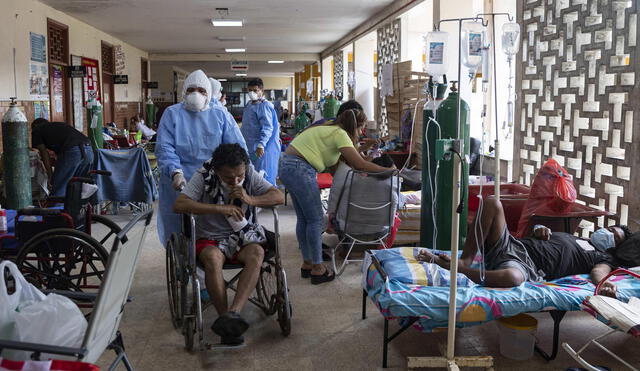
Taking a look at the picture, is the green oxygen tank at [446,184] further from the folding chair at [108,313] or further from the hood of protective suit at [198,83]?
the folding chair at [108,313]

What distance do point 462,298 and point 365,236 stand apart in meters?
1.73

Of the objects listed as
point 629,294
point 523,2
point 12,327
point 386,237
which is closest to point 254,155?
point 386,237

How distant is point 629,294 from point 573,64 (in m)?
2.09

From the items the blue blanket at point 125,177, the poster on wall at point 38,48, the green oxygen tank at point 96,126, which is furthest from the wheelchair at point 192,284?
the poster on wall at point 38,48

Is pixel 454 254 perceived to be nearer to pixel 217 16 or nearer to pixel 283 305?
pixel 283 305

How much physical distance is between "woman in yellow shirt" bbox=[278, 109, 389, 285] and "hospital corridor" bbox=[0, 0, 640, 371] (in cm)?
1

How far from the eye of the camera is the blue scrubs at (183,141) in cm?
425

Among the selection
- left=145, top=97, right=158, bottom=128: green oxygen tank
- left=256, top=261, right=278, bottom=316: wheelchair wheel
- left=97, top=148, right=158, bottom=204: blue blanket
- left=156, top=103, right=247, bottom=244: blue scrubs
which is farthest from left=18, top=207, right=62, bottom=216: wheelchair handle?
left=145, top=97, right=158, bottom=128: green oxygen tank

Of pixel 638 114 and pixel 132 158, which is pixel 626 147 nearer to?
pixel 638 114

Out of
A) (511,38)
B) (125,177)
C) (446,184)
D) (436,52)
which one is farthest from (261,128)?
(511,38)

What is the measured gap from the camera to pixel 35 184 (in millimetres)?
6184

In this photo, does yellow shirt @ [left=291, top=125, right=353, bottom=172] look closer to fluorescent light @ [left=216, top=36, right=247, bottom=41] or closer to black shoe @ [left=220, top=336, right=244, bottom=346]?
black shoe @ [left=220, top=336, right=244, bottom=346]

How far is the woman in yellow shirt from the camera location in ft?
15.0

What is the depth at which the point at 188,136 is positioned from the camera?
4297 millimetres
